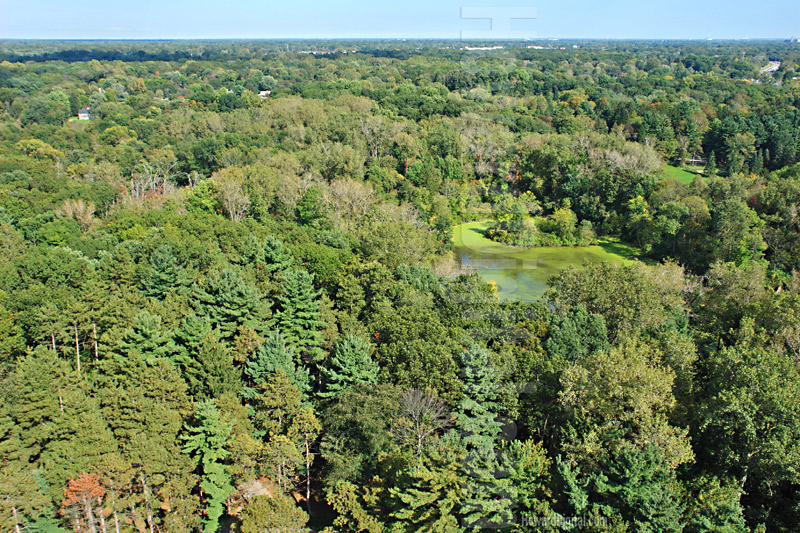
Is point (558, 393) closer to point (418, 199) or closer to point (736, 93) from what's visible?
point (418, 199)

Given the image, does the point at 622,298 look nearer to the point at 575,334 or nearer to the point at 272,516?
the point at 575,334

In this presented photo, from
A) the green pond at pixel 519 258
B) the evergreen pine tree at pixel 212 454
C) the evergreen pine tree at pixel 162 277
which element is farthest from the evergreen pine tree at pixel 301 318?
the green pond at pixel 519 258

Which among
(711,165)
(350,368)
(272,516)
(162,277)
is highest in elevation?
(711,165)

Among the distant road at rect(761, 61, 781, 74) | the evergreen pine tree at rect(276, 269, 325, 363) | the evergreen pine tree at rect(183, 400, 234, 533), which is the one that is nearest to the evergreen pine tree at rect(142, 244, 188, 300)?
the evergreen pine tree at rect(276, 269, 325, 363)

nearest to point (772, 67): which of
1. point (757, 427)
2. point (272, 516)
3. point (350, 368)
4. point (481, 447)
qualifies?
point (757, 427)

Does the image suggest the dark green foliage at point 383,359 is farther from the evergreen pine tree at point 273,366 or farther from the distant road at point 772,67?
the distant road at point 772,67

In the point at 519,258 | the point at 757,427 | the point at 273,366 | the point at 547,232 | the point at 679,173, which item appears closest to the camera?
the point at 757,427

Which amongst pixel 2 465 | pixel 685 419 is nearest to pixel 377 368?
pixel 685 419
